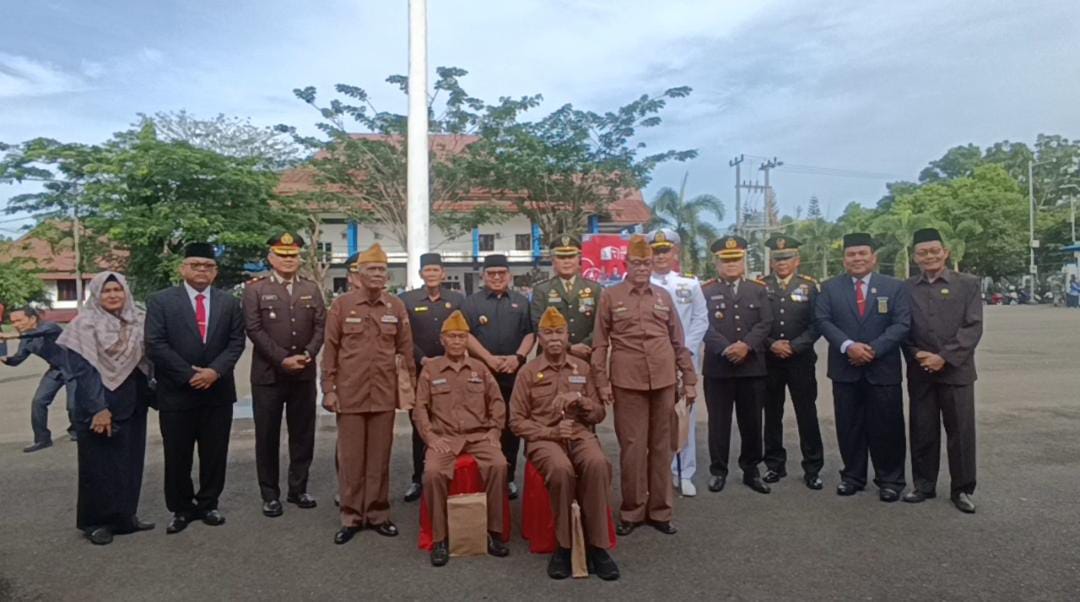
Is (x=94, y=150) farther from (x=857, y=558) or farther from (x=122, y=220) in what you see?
(x=857, y=558)

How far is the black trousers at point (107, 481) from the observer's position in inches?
181

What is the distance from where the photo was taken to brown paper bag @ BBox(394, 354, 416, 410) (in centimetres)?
483

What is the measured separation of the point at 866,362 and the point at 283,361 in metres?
4.10

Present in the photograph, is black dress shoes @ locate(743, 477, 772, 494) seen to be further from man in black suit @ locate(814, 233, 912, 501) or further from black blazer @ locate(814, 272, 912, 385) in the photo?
black blazer @ locate(814, 272, 912, 385)

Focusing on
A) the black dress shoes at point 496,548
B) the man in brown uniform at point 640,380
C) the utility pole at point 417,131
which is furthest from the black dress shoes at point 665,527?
the utility pole at point 417,131

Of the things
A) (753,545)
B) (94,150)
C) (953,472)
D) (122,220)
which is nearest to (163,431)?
(753,545)

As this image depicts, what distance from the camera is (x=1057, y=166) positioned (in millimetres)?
57688

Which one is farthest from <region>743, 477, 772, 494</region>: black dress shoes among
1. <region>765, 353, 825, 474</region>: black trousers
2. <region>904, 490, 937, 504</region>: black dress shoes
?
<region>904, 490, 937, 504</region>: black dress shoes

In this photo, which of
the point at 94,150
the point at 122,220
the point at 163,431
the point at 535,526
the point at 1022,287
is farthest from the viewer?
the point at 1022,287

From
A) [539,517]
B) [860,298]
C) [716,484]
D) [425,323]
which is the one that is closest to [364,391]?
[425,323]

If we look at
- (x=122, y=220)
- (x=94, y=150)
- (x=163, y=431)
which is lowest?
(x=163, y=431)

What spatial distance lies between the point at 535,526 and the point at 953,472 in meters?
2.96

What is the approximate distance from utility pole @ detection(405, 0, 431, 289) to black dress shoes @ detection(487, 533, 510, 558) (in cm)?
507

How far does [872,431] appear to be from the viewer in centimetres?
531
